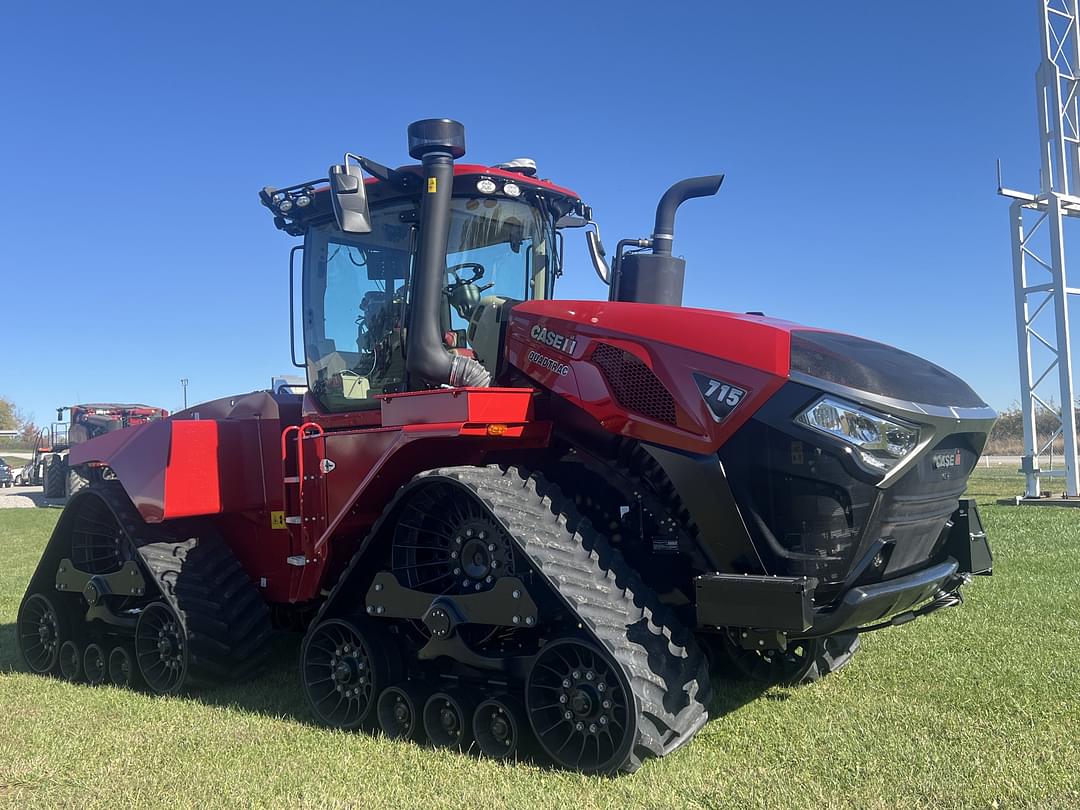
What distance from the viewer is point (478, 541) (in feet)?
15.0

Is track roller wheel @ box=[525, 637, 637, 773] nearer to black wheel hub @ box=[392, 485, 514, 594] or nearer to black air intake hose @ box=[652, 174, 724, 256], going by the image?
black wheel hub @ box=[392, 485, 514, 594]

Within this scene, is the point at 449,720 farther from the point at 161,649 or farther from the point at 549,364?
the point at 161,649

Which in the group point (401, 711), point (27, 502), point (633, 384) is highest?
point (633, 384)

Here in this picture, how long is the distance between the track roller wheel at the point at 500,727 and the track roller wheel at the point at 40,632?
3.77m

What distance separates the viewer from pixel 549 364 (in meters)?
4.75

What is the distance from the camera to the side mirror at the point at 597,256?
602 centimetres

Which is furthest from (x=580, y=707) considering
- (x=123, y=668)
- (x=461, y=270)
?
(x=123, y=668)

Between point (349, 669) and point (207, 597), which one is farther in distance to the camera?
point (207, 597)

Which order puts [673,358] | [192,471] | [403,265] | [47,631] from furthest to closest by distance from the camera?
[47,631] < [192,471] < [403,265] < [673,358]

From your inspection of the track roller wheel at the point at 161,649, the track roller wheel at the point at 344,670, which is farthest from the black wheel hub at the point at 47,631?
the track roller wheel at the point at 344,670

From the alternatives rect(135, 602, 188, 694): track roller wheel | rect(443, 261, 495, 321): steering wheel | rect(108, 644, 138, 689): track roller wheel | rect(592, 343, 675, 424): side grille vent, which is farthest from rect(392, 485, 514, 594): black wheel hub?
rect(108, 644, 138, 689): track roller wheel

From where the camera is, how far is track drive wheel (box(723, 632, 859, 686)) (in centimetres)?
536

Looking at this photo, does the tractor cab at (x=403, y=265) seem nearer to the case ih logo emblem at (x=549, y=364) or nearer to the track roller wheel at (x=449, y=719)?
the case ih logo emblem at (x=549, y=364)

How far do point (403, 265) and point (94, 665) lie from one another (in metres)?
3.48
